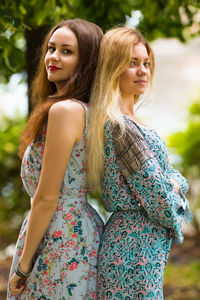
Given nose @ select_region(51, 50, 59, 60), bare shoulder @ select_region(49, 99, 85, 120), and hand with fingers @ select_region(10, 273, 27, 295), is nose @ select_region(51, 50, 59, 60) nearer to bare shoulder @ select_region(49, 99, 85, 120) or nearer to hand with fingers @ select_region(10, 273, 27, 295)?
bare shoulder @ select_region(49, 99, 85, 120)

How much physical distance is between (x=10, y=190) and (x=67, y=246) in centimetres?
288

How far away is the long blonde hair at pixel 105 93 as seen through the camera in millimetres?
2258

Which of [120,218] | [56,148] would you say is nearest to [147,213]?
[120,218]

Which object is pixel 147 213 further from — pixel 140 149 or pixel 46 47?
pixel 46 47

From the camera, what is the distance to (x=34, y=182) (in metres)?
2.38

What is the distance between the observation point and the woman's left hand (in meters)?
2.33

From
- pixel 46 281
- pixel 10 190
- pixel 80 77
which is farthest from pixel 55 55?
pixel 10 190

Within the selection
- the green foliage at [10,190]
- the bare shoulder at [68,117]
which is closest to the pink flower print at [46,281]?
the bare shoulder at [68,117]

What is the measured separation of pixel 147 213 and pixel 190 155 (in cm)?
398

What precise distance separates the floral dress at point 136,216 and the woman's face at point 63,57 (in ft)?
1.17

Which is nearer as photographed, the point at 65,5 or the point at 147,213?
the point at 147,213

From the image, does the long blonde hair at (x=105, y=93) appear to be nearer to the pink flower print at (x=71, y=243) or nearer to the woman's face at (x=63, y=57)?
the woman's face at (x=63, y=57)

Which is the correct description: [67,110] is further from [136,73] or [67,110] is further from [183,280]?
[183,280]

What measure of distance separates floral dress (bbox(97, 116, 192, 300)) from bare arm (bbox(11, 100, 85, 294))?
0.18 m
